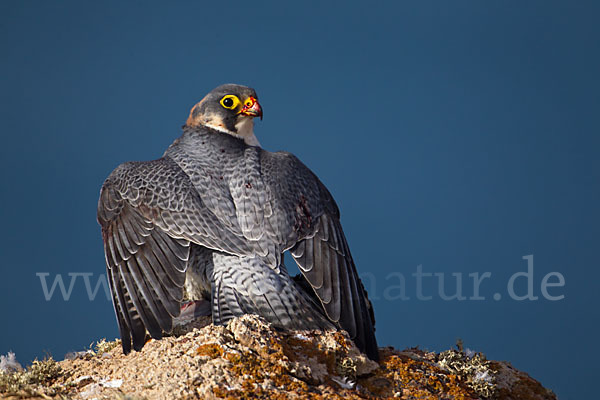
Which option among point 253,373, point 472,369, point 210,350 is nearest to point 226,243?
point 210,350

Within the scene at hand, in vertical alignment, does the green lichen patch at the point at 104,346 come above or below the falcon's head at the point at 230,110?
below

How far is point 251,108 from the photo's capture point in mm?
6816

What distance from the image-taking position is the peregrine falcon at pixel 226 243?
5508 millimetres

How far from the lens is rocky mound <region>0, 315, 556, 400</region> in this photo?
14.9 feet

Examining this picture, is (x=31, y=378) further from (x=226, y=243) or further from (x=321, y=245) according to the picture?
(x=321, y=245)

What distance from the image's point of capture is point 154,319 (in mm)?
5570

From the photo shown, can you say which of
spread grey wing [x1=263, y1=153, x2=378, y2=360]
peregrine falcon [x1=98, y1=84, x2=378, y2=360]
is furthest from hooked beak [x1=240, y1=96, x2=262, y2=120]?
spread grey wing [x1=263, y1=153, x2=378, y2=360]

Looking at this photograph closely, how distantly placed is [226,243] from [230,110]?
1.80 metres

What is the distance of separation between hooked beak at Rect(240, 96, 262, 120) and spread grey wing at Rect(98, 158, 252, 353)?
3.41ft

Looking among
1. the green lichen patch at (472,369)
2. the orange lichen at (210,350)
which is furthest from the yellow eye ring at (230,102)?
the green lichen patch at (472,369)

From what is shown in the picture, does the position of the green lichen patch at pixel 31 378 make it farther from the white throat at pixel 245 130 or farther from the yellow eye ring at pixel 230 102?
the yellow eye ring at pixel 230 102

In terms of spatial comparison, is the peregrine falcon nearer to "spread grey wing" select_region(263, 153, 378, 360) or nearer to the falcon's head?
"spread grey wing" select_region(263, 153, 378, 360)

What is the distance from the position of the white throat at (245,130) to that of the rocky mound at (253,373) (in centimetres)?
221

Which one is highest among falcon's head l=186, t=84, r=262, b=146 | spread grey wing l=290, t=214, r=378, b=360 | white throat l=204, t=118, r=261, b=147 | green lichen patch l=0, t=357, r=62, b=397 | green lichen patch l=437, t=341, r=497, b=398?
falcon's head l=186, t=84, r=262, b=146
